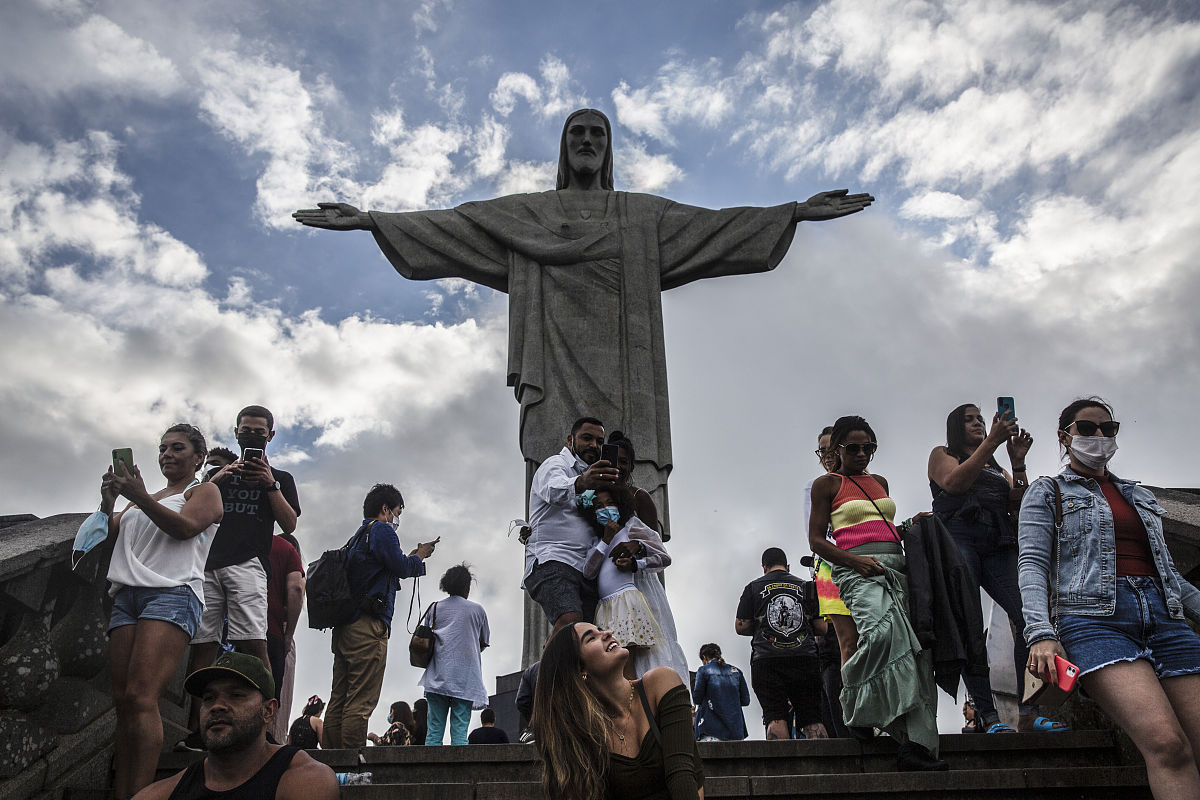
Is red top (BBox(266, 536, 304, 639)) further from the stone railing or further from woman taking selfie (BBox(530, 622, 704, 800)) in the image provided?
woman taking selfie (BBox(530, 622, 704, 800))

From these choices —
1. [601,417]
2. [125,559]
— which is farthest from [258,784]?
[601,417]

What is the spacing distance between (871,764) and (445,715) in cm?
283

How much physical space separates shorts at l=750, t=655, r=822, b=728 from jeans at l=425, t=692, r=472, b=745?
184 cm

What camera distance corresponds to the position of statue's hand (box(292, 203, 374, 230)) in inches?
377

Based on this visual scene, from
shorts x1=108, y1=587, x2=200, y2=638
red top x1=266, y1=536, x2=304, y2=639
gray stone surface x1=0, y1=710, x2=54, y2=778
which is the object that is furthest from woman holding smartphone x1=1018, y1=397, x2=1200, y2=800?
gray stone surface x1=0, y1=710, x2=54, y2=778

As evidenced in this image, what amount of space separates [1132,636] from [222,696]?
332 cm

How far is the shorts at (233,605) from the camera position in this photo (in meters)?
5.80

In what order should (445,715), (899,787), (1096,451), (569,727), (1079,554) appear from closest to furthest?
1. (569,727)
2. (1079,554)
3. (1096,451)
4. (899,787)
5. (445,715)

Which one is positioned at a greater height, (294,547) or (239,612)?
(294,547)

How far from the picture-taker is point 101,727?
570cm

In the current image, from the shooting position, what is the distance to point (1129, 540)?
417cm

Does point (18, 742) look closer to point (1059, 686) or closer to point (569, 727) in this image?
point (569, 727)

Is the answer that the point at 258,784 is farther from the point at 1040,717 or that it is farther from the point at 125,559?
the point at 1040,717

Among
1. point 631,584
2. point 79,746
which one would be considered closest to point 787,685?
point 631,584
